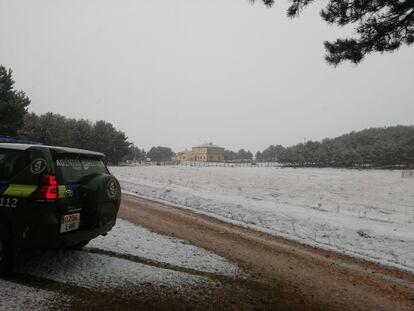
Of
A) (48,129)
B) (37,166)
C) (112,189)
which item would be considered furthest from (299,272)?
(48,129)

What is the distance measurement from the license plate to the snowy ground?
777 mm

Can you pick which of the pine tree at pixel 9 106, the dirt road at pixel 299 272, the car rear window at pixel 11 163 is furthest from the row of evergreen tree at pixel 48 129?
the car rear window at pixel 11 163

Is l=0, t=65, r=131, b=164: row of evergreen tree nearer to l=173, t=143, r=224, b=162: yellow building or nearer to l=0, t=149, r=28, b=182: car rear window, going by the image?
l=0, t=149, r=28, b=182: car rear window

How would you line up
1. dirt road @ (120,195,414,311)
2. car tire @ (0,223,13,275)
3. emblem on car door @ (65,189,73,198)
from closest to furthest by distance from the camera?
car tire @ (0,223,13,275), emblem on car door @ (65,189,73,198), dirt road @ (120,195,414,311)

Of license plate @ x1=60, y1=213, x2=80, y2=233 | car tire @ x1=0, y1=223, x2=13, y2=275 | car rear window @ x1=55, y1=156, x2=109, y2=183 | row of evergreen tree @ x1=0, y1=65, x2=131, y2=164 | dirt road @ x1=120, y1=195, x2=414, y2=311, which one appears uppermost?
row of evergreen tree @ x1=0, y1=65, x2=131, y2=164

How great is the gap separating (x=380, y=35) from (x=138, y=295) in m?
6.73

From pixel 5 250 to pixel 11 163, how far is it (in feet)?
3.99

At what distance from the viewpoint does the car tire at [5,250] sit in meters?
4.02

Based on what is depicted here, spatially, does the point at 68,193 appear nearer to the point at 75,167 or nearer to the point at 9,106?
the point at 75,167

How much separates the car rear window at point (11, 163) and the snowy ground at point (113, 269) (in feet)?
4.77

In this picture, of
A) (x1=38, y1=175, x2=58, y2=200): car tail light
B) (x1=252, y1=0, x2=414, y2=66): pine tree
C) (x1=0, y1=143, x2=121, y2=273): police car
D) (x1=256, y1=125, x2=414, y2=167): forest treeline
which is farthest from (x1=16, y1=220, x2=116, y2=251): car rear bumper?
(x1=256, y1=125, x2=414, y2=167): forest treeline

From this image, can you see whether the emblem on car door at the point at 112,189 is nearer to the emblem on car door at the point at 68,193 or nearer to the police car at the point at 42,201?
the police car at the point at 42,201

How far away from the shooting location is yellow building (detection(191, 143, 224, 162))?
18050 cm

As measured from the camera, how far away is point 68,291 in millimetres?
3941
